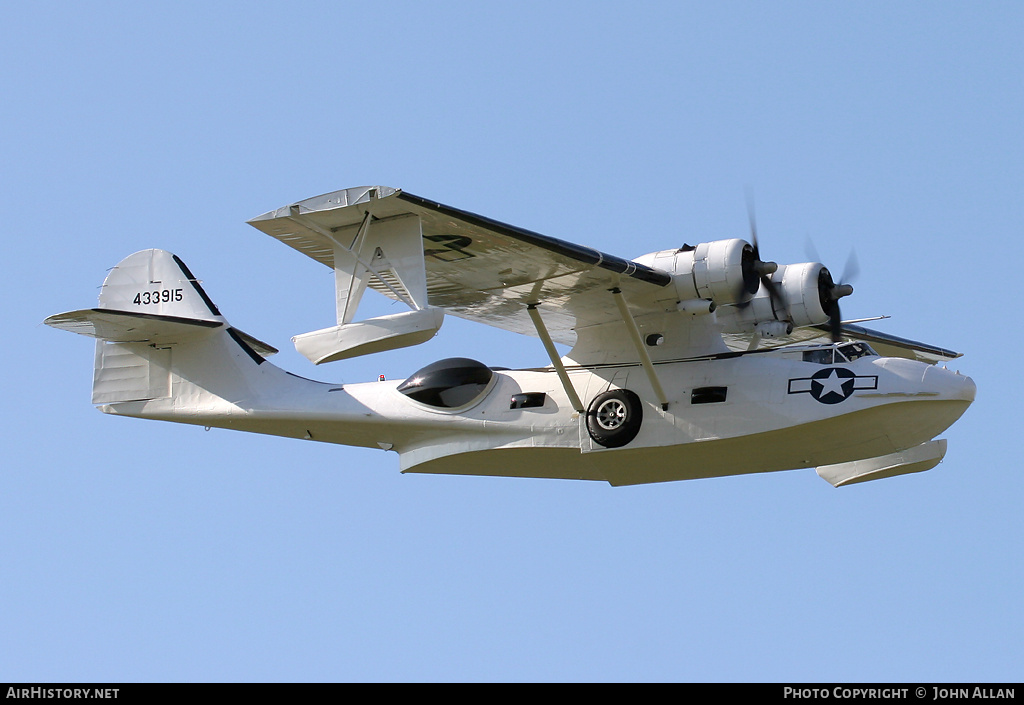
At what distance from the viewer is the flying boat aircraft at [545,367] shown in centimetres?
1498

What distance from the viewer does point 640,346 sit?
16359 millimetres

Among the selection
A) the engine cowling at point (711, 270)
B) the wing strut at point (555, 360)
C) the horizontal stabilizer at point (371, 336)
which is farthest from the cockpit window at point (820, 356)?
the horizontal stabilizer at point (371, 336)

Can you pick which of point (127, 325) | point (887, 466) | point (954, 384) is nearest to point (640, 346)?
point (954, 384)

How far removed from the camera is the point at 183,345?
18906mm

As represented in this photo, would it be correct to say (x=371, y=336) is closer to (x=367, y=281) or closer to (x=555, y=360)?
(x=367, y=281)

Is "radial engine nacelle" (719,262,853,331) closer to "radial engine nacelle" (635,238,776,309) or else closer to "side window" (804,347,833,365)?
"radial engine nacelle" (635,238,776,309)

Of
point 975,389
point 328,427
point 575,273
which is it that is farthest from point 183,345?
point 975,389

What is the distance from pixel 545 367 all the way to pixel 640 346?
5.69ft

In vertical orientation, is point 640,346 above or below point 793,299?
below

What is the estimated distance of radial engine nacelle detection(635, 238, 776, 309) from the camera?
16.3 metres

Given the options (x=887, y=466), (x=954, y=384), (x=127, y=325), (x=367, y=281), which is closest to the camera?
(x=367, y=281)

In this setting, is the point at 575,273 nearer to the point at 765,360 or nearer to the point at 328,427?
the point at 765,360
